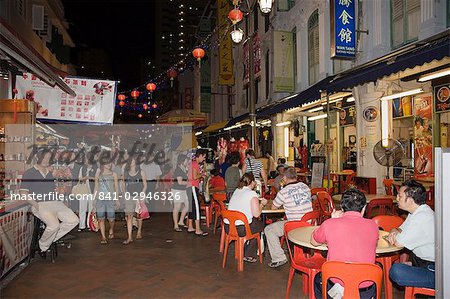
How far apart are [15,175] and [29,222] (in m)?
1.63

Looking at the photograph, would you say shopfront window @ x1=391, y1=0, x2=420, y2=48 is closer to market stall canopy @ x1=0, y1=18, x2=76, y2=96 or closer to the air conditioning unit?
market stall canopy @ x1=0, y1=18, x2=76, y2=96

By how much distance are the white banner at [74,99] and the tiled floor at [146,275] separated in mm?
2648

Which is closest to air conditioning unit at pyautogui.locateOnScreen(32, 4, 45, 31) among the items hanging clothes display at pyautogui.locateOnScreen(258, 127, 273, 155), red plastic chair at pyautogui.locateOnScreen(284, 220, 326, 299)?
hanging clothes display at pyautogui.locateOnScreen(258, 127, 273, 155)

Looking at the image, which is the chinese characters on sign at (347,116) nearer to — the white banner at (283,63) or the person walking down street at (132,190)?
the white banner at (283,63)

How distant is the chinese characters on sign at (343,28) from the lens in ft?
36.7

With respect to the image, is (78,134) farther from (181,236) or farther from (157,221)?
(181,236)

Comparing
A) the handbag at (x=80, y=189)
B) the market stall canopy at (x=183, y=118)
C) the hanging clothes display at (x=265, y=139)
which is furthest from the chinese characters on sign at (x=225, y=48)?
the handbag at (x=80, y=189)

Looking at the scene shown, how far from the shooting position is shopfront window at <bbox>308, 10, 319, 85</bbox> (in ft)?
51.6

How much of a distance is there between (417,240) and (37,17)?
16.2 metres

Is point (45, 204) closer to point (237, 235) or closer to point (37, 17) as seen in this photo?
point (237, 235)

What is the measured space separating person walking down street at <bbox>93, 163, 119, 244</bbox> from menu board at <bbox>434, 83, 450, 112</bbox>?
7.83 m

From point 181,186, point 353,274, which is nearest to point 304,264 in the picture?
point 353,274

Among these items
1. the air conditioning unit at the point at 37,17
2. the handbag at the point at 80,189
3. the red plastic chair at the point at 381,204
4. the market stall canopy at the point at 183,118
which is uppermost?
the air conditioning unit at the point at 37,17

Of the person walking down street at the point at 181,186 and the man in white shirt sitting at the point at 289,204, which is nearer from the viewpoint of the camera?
the man in white shirt sitting at the point at 289,204
